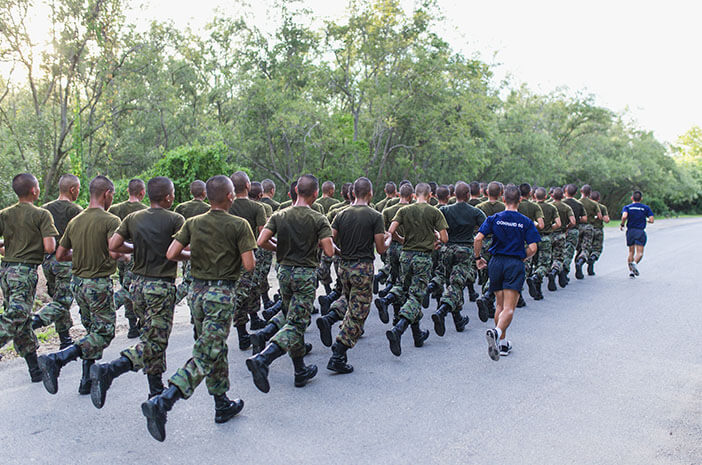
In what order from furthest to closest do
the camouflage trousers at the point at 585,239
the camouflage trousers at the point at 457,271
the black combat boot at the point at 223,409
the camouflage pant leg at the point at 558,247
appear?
1. the camouflage trousers at the point at 585,239
2. the camouflage pant leg at the point at 558,247
3. the camouflage trousers at the point at 457,271
4. the black combat boot at the point at 223,409

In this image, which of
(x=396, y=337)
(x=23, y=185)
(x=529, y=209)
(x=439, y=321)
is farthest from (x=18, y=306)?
(x=529, y=209)

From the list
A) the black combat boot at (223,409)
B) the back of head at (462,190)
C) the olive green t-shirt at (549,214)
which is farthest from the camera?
the olive green t-shirt at (549,214)

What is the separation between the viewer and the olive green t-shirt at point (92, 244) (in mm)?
5383

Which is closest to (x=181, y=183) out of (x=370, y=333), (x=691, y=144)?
(x=370, y=333)

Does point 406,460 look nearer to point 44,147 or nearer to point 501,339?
point 501,339

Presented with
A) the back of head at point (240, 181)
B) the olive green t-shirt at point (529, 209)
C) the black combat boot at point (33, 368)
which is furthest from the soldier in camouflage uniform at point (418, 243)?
the black combat boot at point (33, 368)

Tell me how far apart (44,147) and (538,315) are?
22.0 metres

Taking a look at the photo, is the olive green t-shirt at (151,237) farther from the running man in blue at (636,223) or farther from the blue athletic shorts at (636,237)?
the blue athletic shorts at (636,237)

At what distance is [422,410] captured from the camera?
4973 mm

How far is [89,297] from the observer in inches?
212

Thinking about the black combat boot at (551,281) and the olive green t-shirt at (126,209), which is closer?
the olive green t-shirt at (126,209)

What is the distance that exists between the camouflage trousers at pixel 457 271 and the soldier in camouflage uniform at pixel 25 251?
502cm

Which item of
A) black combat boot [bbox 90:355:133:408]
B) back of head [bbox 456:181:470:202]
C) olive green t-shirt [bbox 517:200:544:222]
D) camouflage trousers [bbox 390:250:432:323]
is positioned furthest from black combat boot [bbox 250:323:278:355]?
olive green t-shirt [bbox 517:200:544:222]

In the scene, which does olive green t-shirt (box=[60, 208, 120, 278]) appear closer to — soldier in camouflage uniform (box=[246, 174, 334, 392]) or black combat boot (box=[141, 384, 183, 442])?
soldier in camouflage uniform (box=[246, 174, 334, 392])
